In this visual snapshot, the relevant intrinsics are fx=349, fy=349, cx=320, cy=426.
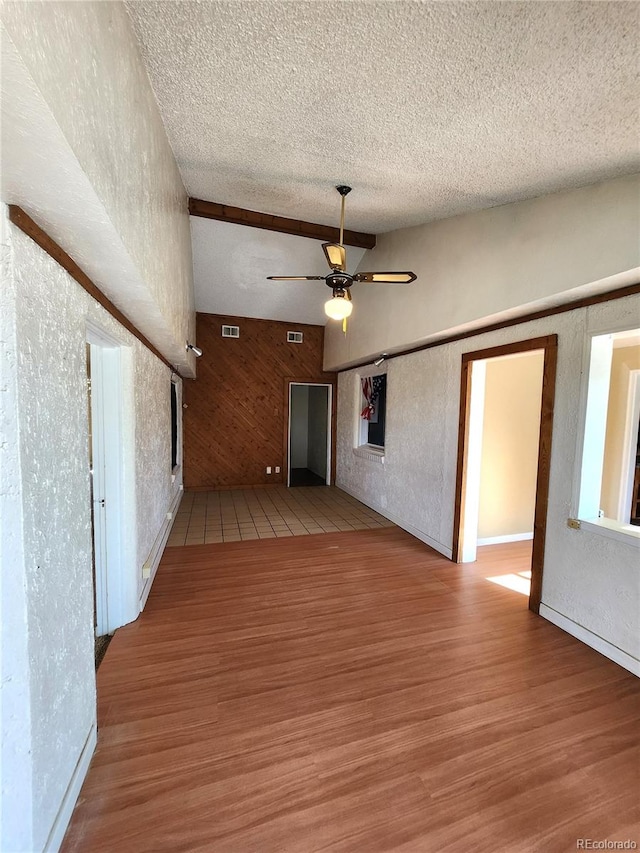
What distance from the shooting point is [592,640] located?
2318mm

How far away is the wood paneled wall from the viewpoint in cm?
624

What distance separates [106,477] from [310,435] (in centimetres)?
630

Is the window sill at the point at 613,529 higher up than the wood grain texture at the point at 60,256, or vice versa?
the wood grain texture at the point at 60,256

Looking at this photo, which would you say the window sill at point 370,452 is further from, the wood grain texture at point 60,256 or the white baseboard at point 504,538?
the wood grain texture at point 60,256

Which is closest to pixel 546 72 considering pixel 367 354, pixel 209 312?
pixel 367 354

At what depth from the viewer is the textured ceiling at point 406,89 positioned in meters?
1.24

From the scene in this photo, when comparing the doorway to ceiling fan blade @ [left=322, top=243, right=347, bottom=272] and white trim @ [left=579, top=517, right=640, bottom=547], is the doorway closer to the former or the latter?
ceiling fan blade @ [left=322, top=243, right=347, bottom=272]

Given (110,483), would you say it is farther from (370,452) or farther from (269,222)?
(370,452)

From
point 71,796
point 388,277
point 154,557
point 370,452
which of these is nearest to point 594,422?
point 388,277

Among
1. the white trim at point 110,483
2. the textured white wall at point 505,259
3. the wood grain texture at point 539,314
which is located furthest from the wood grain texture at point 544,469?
the white trim at point 110,483

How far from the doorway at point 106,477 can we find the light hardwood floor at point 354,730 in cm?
26

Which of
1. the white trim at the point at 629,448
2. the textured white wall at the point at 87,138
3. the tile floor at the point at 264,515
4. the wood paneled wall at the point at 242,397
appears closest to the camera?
the textured white wall at the point at 87,138

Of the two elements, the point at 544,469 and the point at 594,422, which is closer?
the point at 594,422

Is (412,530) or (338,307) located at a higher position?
(338,307)
